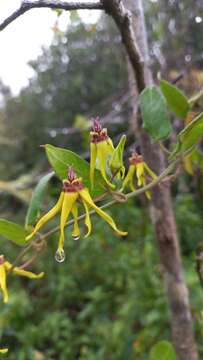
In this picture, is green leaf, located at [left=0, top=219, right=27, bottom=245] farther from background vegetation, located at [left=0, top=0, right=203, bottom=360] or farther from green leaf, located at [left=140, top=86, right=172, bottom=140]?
background vegetation, located at [left=0, top=0, right=203, bottom=360]

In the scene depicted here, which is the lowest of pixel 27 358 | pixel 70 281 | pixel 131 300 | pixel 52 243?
pixel 27 358

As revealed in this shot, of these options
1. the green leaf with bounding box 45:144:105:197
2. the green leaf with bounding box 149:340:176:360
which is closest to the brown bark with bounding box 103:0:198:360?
the green leaf with bounding box 149:340:176:360

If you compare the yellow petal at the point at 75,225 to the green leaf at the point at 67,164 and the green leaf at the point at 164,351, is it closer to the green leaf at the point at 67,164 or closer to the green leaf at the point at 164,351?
the green leaf at the point at 67,164

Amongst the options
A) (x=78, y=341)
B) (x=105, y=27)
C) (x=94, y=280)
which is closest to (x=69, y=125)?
(x=105, y=27)

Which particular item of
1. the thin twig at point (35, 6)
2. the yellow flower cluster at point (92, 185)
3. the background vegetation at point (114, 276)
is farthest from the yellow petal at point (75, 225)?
the background vegetation at point (114, 276)

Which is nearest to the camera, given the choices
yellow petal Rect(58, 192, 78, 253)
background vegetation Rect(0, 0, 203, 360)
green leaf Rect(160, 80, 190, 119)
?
yellow petal Rect(58, 192, 78, 253)

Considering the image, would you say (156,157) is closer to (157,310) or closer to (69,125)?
(157,310)

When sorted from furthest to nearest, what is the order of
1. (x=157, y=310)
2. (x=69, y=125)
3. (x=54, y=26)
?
(x=69, y=125) < (x=157, y=310) < (x=54, y=26)

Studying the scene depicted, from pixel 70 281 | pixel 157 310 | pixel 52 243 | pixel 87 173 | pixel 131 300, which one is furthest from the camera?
pixel 52 243
